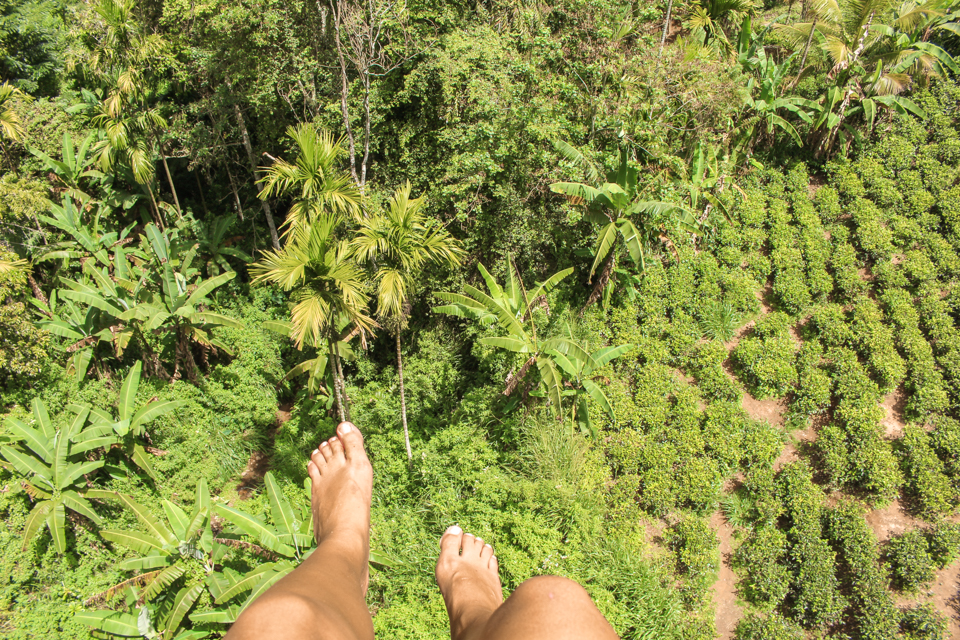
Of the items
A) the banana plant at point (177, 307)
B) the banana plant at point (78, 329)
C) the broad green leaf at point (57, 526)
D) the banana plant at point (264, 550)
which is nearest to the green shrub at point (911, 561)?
the banana plant at point (264, 550)

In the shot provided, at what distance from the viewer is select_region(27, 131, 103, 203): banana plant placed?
8.23 meters

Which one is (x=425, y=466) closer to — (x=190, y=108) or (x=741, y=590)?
(x=741, y=590)

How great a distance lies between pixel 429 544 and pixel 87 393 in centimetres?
540

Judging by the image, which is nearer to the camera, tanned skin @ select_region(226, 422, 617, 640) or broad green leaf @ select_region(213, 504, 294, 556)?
tanned skin @ select_region(226, 422, 617, 640)

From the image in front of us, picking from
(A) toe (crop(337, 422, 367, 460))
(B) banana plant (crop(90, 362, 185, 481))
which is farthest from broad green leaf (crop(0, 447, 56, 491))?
(A) toe (crop(337, 422, 367, 460))

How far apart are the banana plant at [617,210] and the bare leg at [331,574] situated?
386 cm

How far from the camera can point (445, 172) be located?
6750 mm

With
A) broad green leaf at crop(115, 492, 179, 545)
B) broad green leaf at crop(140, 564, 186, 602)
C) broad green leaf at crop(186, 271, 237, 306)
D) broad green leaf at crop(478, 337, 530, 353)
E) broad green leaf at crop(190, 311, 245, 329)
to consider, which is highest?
broad green leaf at crop(478, 337, 530, 353)

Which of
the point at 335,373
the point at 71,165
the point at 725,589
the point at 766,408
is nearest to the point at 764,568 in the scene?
the point at 725,589

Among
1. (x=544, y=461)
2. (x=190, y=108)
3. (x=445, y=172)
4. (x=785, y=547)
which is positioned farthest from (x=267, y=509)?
(x=190, y=108)

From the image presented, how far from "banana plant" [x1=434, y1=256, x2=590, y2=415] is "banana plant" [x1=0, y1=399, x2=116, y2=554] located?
428 cm

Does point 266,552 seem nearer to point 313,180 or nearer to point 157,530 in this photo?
point 157,530

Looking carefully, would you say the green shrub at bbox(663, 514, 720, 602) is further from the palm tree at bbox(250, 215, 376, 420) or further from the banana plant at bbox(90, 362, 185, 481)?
the banana plant at bbox(90, 362, 185, 481)

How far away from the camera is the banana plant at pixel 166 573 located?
446 cm
